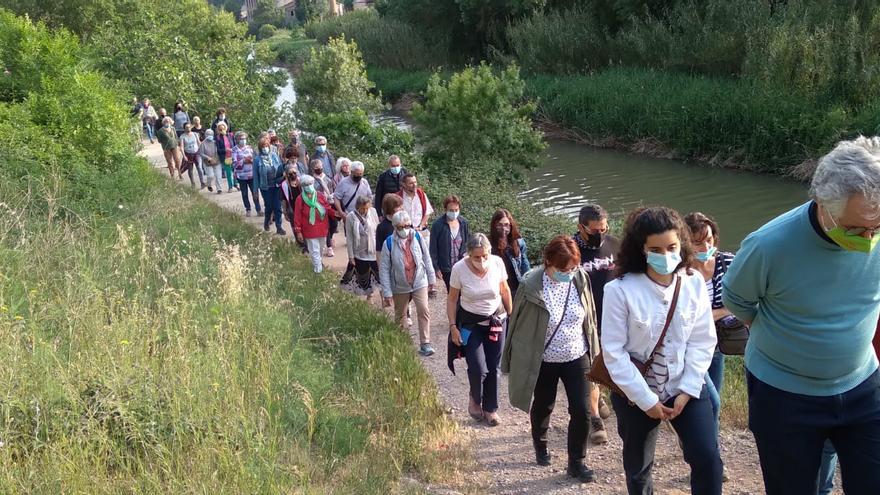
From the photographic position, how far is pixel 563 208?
17734mm

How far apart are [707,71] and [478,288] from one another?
864 inches

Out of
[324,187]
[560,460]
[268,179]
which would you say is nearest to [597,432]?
[560,460]

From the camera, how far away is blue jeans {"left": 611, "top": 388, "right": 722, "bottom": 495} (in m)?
3.57

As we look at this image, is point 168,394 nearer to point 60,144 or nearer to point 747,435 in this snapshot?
point 747,435

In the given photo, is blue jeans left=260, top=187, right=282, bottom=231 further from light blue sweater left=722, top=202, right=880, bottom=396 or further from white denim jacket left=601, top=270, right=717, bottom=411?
light blue sweater left=722, top=202, right=880, bottom=396

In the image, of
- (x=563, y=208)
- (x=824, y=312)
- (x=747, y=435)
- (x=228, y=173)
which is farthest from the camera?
(x=563, y=208)

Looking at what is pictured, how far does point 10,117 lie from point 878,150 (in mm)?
11129

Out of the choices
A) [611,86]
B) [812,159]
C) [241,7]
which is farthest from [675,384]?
[241,7]

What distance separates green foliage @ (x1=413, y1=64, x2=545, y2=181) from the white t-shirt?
956cm

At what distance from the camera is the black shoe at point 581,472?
4.82 m

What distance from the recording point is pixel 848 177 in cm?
269

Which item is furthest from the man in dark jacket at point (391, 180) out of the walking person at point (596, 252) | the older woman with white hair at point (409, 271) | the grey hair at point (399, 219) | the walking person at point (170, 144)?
the walking person at point (170, 144)

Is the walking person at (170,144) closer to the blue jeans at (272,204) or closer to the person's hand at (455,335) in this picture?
the blue jeans at (272,204)

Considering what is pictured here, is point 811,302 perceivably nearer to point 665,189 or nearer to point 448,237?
point 448,237
